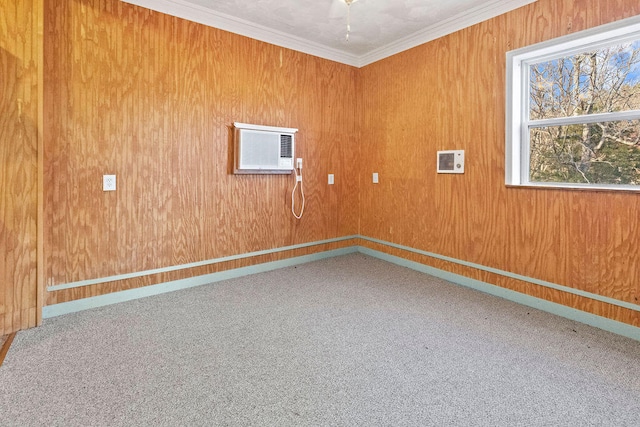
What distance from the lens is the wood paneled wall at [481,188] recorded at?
2246 mm

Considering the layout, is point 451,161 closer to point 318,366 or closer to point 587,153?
point 587,153

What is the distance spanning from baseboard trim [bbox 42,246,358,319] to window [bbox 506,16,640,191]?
2.21 meters

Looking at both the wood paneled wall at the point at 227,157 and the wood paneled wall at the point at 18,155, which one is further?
the wood paneled wall at the point at 227,157

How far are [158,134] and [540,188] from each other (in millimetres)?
3077

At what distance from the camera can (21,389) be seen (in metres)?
1.55

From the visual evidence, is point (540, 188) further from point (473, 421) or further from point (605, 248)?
point (473, 421)

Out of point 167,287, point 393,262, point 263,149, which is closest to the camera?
point 167,287

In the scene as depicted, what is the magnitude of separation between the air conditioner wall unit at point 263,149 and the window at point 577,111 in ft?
6.61

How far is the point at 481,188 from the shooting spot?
2934 millimetres

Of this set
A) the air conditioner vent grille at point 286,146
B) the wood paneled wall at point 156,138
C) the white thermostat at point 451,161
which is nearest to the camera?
the wood paneled wall at point 156,138

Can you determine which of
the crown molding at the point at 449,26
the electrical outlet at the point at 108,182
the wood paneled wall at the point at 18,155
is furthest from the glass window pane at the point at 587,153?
the wood paneled wall at the point at 18,155

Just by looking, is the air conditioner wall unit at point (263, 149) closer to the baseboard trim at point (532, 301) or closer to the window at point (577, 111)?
the baseboard trim at point (532, 301)

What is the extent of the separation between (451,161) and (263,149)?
1.81 m

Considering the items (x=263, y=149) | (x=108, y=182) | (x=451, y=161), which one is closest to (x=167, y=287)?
(x=108, y=182)
